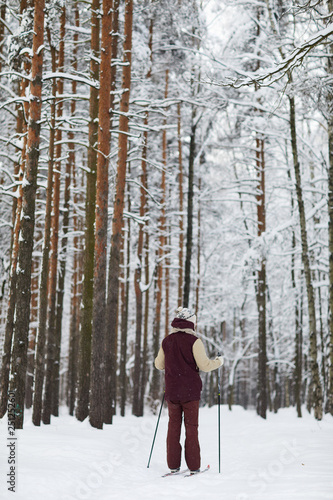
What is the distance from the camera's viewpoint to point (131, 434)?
30.2 feet

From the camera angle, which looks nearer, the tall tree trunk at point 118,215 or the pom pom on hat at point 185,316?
the pom pom on hat at point 185,316

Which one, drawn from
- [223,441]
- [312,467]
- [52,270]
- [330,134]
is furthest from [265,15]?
[312,467]

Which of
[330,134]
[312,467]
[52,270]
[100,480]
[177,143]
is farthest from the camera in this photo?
[177,143]

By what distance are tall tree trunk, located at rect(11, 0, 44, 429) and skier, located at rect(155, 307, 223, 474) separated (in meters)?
3.20

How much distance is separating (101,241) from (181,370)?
14.9 feet

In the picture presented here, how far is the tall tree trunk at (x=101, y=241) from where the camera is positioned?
9180mm

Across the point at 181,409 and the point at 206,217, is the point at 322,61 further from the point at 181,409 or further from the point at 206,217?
the point at 206,217

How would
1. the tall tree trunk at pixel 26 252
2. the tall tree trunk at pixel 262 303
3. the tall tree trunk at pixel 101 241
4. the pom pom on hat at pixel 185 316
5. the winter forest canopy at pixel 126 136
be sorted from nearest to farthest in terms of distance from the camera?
the pom pom on hat at pixel 185 316
the tall tree trunk at pixel 26 252
the winter forest canopy at pixel 126 136
the tall tree trunk at pixel 101 241
the tall tree trunk at pixel 262 303

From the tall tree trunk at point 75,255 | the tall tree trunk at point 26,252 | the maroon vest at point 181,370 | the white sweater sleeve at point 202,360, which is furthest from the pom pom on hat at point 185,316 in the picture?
the tall tree trunk at point 75,255

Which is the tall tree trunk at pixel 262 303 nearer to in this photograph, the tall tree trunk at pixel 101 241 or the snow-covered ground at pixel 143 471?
the tall tree trunk at pixel 101 241

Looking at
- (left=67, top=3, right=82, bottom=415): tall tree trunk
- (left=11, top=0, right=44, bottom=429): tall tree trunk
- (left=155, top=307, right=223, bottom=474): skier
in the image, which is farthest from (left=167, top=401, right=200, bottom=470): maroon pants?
(left=67, top=3, right=82, bottom=415): tall tree trunk

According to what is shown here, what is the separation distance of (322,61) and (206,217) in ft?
43.8

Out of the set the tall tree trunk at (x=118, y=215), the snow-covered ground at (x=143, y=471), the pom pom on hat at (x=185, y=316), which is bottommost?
the snow-covered ground at (x=143, y=471)

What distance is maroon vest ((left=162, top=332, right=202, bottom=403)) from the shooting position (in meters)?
5.46
